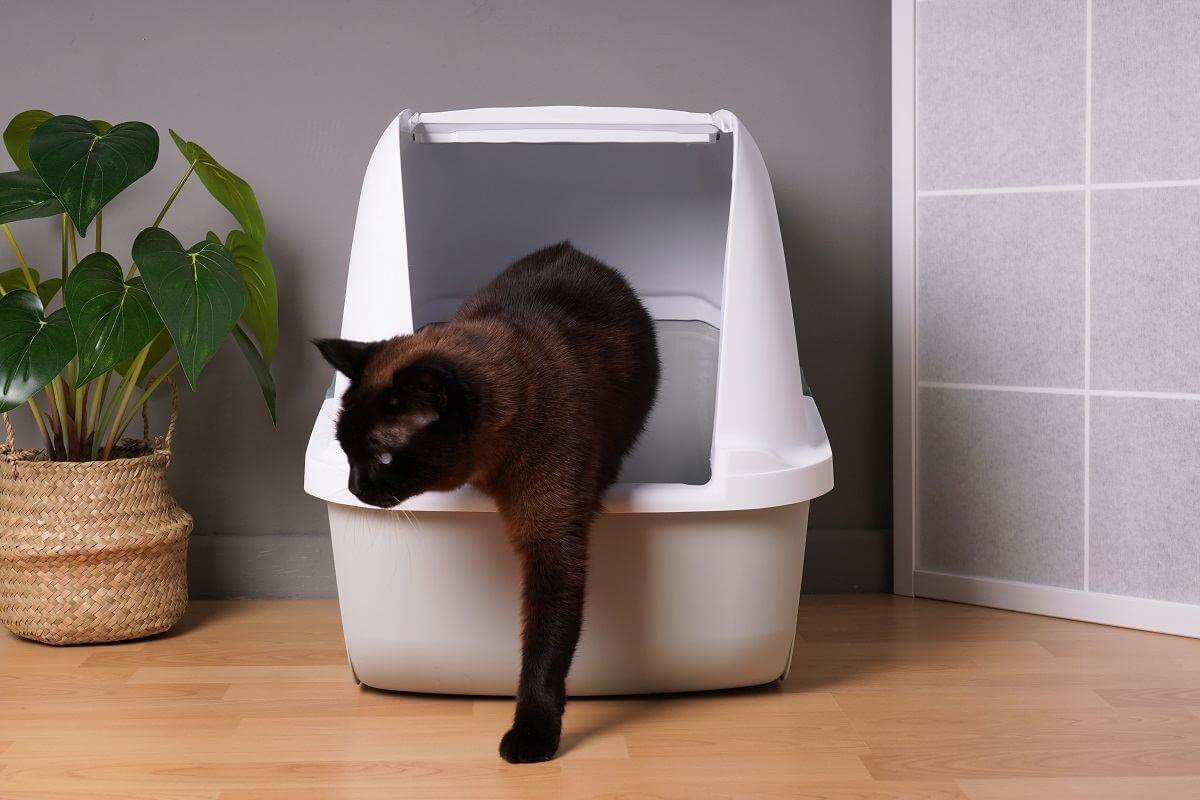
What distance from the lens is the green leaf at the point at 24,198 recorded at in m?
1.39

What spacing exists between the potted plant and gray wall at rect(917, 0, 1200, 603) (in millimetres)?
1168

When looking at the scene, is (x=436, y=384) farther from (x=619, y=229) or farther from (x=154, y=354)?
(x=154, y=354)

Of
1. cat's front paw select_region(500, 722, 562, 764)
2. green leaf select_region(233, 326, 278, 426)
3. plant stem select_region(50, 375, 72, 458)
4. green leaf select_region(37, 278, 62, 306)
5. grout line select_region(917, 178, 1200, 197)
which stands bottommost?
cat's front paw select_region(500, 722, 562, 764)

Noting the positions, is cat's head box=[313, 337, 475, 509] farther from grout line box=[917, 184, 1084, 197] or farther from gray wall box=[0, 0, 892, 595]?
grout line box=[917, 184, 1084, 197]

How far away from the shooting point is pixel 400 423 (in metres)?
0.98

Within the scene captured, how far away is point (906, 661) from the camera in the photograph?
4.78ft

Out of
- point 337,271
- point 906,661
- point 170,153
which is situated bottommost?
point 906,661

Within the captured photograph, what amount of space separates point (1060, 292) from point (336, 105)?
130 cm

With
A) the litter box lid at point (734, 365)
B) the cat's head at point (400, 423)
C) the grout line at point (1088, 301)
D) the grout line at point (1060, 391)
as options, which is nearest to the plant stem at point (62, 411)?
the litter box lid at point (734, 365)

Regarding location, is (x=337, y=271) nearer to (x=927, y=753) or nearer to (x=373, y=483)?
(x=373, y=483)

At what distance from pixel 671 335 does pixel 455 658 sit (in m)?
0.69

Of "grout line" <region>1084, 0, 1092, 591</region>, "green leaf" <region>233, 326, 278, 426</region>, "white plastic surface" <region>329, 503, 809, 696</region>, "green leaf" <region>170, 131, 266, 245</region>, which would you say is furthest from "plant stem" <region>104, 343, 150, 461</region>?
"grout line" <region>1084, 0, 1092, 591</region>

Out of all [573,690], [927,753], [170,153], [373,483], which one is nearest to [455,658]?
[573,690]

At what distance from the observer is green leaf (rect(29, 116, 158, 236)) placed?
129 cm
